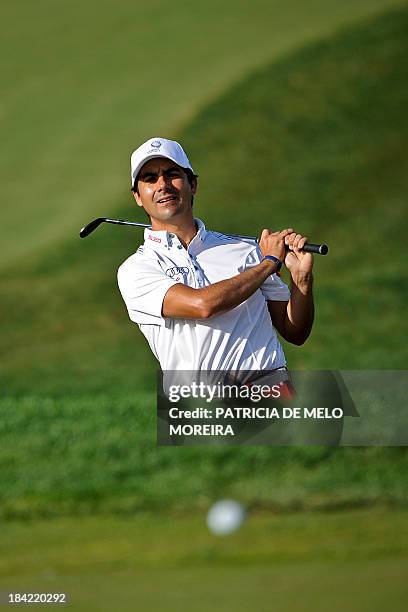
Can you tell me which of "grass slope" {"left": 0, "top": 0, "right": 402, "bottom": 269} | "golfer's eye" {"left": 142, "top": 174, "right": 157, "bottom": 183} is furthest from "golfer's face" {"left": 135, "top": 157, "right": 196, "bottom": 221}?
"grass slope" {"left": 0, "top": 0, "right": 402, "bottom": 269}

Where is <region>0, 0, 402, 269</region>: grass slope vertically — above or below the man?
above

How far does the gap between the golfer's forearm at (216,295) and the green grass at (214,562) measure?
2.57 metres

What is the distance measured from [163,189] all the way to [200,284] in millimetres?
215

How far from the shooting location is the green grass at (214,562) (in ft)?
16.5

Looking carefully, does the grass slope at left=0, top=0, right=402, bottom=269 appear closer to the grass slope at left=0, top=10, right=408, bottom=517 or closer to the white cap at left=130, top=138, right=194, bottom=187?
the grass slope at left=0, top=10, right=408, bottom=517

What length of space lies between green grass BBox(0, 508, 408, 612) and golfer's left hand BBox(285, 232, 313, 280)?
99.2 inches

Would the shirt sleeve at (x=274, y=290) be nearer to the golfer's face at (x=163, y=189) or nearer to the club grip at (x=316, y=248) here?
the club grip at (x=316, y=248)

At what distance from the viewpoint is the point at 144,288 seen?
8.33ft

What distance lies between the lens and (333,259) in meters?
12.8

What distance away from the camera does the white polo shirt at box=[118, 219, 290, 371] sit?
7.97ft

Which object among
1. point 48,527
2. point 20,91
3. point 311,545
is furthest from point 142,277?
point 20,91

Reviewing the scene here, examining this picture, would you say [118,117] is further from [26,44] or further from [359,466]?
[359,466]

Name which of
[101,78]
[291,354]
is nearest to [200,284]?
[291,354]

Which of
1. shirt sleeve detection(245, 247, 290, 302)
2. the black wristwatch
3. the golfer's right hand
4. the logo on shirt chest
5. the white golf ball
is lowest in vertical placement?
shirt sleeve detection(245, 247, 290, 302)
